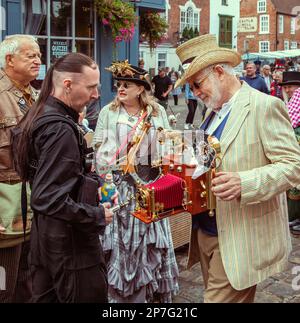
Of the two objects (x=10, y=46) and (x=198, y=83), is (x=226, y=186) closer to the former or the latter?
(x=198, y=83)

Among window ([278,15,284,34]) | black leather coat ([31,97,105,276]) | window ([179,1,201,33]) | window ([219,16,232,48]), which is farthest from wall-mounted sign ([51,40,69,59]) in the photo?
window ([278,15,284,34])

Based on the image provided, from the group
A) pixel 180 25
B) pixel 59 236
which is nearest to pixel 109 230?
pixel 59 236

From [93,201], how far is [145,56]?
102 feet

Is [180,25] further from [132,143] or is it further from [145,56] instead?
[132,143]

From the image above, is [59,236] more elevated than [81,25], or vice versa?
[81,25]

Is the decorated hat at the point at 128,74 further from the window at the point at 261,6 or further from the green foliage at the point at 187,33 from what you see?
the window at the point at 261,6

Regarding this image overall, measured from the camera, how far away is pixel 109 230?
3744 millimetres

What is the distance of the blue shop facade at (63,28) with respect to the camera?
24.7ft

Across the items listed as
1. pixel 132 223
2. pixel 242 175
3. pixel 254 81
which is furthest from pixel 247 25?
pixel 242 175

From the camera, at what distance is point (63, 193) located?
7.02 feet

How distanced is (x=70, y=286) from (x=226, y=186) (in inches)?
35.1

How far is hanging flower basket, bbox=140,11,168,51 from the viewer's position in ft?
33.2

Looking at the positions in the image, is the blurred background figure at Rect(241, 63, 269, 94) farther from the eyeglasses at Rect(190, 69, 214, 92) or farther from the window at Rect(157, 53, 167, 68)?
the window at Rect(157, 53, 167, 68)

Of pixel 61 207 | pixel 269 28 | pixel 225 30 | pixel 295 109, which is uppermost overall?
pixel 269 28
